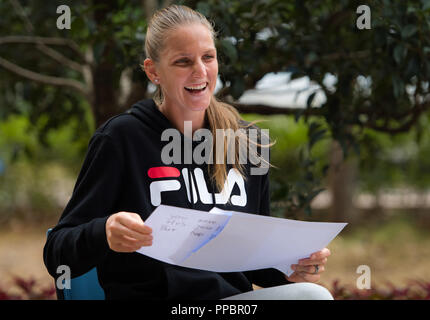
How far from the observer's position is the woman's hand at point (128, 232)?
132 centimetres

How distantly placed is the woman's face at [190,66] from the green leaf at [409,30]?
0.93 meters

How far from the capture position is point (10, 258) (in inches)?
280

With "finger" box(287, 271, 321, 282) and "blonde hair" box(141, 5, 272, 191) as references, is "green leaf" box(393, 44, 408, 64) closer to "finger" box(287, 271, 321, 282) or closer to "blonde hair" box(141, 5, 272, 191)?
"blonde hair" box(141, 5, 272, 191)

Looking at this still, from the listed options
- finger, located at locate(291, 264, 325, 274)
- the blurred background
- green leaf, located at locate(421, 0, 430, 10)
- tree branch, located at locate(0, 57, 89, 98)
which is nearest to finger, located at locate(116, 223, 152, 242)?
finger, located at locate(291, 264, 325, 274)

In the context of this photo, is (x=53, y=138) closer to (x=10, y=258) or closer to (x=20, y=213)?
(x=20, y=213)

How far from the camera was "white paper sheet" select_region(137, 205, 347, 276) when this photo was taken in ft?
4.41

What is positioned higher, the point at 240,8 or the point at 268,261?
the point at 240,8

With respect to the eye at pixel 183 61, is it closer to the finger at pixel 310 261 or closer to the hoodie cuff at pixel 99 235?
the hoodie cuff at pixel 99 235

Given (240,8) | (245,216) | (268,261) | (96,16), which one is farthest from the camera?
(96,16)

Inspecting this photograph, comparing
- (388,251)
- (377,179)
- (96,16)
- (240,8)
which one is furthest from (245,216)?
(377,179)

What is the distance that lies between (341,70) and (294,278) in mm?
1274

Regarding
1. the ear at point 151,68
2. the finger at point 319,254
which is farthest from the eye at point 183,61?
the finger at point 319,254

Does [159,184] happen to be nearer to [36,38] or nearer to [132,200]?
[132,200]

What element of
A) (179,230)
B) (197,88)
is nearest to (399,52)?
(197,88)
